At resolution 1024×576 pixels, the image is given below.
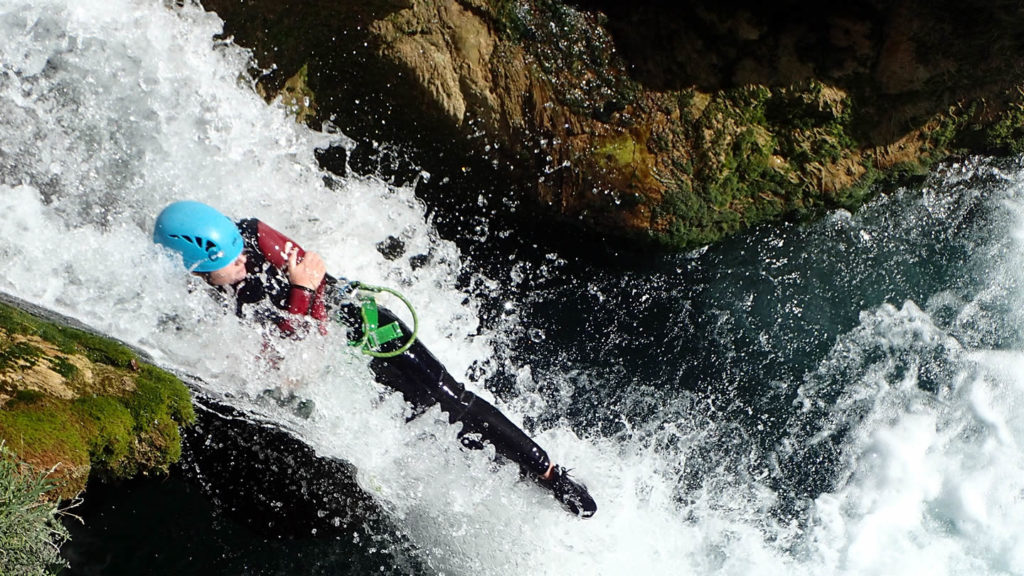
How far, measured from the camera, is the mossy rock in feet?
14.4

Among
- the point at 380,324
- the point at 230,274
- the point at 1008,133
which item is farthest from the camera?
the point at 1008,133

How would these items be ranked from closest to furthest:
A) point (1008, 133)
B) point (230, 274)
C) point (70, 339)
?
point (230, 274), point (70, 339), point (1008, 133)

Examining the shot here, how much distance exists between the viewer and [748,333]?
20.8ft

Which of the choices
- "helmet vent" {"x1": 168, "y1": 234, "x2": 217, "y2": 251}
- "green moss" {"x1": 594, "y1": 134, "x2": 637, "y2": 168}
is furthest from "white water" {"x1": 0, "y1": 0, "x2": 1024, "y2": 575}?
"green moss" {"x1": 594, "y1": 134, "x2": 637, "y2": 168}

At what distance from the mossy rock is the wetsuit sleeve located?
100cm

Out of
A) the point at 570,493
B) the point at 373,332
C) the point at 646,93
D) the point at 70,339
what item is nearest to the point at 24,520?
the point at 70,339

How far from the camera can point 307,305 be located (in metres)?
4.66

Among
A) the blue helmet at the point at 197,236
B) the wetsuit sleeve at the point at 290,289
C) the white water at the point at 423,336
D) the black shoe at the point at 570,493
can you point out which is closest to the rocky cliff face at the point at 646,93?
the white water at the point at 423,336

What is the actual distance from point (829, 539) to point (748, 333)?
5.47 ft

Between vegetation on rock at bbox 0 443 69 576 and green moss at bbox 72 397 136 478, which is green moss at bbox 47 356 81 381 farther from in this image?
vegetation on rock at bbox 0 443 69 576

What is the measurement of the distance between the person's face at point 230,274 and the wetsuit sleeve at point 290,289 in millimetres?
156

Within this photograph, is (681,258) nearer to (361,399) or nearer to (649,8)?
(649,8)

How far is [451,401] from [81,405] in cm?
226

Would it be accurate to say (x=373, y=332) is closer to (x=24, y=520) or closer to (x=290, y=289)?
(x=290, y=289)
